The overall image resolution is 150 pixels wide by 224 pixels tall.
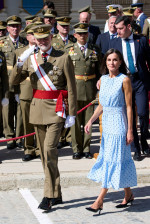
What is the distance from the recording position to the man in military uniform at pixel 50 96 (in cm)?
665

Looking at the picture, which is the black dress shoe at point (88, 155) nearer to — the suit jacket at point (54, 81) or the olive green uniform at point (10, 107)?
the olive green uniform at point (10, 107)

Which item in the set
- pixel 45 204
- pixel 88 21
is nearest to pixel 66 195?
pixel 45 204

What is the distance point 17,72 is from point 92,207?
1.72 metres

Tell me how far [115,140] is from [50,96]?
2.82 feet

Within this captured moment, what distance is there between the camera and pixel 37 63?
676cm

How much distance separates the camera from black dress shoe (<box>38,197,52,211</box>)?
21.6 ft

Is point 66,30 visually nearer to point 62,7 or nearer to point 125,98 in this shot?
point 125,98

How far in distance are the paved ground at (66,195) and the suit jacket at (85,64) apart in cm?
98

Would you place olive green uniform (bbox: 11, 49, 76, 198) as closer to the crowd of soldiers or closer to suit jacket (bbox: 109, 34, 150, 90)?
the crowd of soldiers

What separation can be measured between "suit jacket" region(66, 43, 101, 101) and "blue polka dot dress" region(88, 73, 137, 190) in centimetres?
224

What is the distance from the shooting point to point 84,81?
900 cm

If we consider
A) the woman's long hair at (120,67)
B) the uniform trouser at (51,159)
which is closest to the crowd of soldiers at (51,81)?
the uniform trouser at (51,159)

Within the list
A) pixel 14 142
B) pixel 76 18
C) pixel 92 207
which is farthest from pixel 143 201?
pixel 76 18

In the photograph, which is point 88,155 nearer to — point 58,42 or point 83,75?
point 83,75
